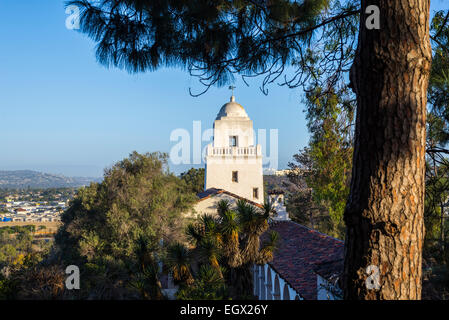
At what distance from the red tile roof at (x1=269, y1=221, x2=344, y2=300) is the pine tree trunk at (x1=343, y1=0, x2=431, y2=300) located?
4.76m

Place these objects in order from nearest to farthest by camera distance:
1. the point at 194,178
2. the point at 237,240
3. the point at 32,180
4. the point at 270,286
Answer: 1. the point at 237,240
2. the point at 270,286
3. the point at 194,178
4. the point at 32,180

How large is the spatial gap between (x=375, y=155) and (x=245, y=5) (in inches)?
132

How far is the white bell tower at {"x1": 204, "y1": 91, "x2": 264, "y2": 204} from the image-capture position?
2114cm

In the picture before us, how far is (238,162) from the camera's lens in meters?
21.2

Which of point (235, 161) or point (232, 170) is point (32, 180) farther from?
point (235, 161)

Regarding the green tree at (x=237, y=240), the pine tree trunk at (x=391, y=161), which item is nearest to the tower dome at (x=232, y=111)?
the green tree at (x=237, y=240)

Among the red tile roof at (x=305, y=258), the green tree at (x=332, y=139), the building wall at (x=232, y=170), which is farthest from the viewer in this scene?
the building wall at (x=232, y=170)

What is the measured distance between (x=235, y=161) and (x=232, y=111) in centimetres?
344

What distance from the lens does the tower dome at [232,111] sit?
72.4ft

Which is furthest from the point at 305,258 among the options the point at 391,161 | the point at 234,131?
the point at 234,131

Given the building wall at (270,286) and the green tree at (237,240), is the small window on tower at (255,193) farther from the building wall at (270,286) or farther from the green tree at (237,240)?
the green tree at (237,240)

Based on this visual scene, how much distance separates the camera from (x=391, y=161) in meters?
2.56

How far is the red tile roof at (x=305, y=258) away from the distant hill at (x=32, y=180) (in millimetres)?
95898
